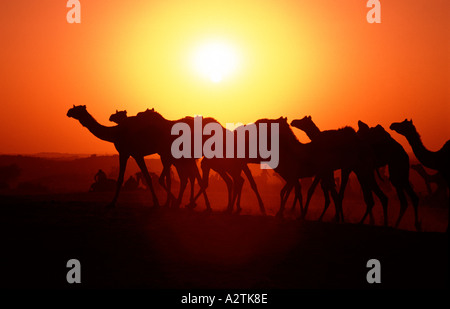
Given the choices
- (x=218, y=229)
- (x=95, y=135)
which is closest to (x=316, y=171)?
(x=218, y=229)

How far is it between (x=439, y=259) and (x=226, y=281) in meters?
3.96

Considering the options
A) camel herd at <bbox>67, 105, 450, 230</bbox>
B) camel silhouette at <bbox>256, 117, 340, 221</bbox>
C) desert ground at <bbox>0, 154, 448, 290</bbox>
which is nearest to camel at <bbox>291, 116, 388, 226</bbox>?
camel herd at <bbox>67, 105, 450, 230</bbox>

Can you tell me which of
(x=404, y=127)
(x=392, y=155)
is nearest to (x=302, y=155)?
(x=392, y=155)

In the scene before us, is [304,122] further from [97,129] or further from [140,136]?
[97,129]

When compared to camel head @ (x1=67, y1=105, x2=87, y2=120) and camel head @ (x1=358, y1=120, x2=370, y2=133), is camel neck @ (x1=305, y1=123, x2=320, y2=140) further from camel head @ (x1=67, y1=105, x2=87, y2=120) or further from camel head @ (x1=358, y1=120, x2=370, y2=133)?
camel head @ (x1=67, y1=105, x2=87, y2=120)

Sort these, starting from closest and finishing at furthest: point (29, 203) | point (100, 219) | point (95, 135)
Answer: point (100, 219), point (29, 203), point (95, 135)

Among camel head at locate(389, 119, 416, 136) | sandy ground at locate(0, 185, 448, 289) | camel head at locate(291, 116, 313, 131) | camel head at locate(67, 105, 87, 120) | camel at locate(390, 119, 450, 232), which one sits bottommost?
sandy ground at locate(0, 185, 448, 289)

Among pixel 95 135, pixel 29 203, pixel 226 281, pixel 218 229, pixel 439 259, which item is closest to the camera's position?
pixel 226 281

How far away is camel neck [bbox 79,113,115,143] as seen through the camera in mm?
16109

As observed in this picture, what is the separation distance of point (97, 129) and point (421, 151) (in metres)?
8.59
